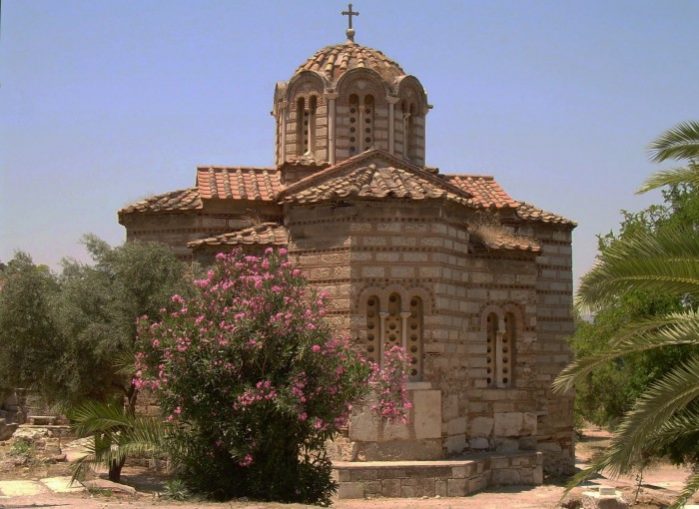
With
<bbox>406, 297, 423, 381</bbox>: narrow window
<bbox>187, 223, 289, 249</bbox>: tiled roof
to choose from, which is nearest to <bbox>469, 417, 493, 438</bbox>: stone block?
<bbox>406, 297, 423, 381</bbox>: narrow window

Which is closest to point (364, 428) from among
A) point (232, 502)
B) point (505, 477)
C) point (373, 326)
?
point (373, 326)

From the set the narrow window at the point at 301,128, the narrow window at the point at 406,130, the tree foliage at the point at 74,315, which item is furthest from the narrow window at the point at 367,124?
the tree foliage at the point at 74,315

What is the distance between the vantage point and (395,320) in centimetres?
1627

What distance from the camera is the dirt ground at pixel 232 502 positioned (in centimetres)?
1102

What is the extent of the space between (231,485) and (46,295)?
554 centimetres

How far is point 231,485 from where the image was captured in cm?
1161

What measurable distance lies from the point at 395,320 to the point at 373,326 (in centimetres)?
38

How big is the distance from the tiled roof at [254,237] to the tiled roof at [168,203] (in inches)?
54.0

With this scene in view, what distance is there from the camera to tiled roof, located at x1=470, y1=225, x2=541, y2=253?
701 inches

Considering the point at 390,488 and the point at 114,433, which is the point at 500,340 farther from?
the point at 114,433

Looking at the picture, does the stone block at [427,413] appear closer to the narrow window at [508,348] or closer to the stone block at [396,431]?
the stone block at [396,431]

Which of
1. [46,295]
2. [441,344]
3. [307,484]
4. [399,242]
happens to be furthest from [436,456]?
[46,295]

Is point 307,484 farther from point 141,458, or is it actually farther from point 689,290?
point 141,458

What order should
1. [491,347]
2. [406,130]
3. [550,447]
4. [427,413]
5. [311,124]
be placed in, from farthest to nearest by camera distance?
[406,130] → [311,124] → [550,447] → [491,347] → [427,413]
